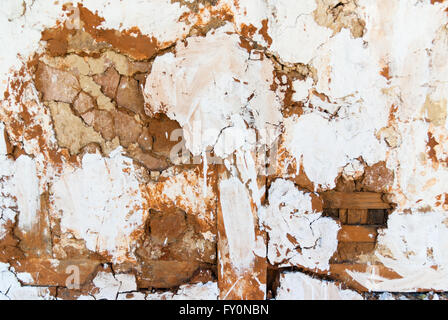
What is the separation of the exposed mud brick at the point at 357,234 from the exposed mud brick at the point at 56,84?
4.33 ft

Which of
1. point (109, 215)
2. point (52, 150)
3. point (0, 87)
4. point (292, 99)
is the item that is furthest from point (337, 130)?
point (0, 87)

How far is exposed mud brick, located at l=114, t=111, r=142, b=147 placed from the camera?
1.32m

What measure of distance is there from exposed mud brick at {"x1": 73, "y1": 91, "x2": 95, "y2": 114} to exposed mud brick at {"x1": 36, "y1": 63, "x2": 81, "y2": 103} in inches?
0.8

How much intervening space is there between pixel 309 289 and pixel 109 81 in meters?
1.28

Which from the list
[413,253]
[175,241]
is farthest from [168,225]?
[413,253]

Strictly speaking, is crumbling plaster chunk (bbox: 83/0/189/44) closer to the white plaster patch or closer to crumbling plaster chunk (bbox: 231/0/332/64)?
crumbling plaster chunk (bbox: 231/0/332/64)

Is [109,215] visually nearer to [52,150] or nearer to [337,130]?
[52,150]

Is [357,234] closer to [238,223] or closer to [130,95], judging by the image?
[238,223]

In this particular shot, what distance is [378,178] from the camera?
→ 1.33 meters

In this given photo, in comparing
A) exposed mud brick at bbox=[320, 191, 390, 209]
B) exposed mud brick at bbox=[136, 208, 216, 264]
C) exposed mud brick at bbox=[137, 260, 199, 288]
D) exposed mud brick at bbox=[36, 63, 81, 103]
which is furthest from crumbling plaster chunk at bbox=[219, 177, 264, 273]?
exposed mud brick at bbox=[36, 63, 81, 103]

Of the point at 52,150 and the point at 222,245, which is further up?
the point at 52,150

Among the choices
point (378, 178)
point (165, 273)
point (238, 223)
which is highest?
point (378, 178)

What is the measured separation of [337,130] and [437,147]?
0.43 m

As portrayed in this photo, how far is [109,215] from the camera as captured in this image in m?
1.39
